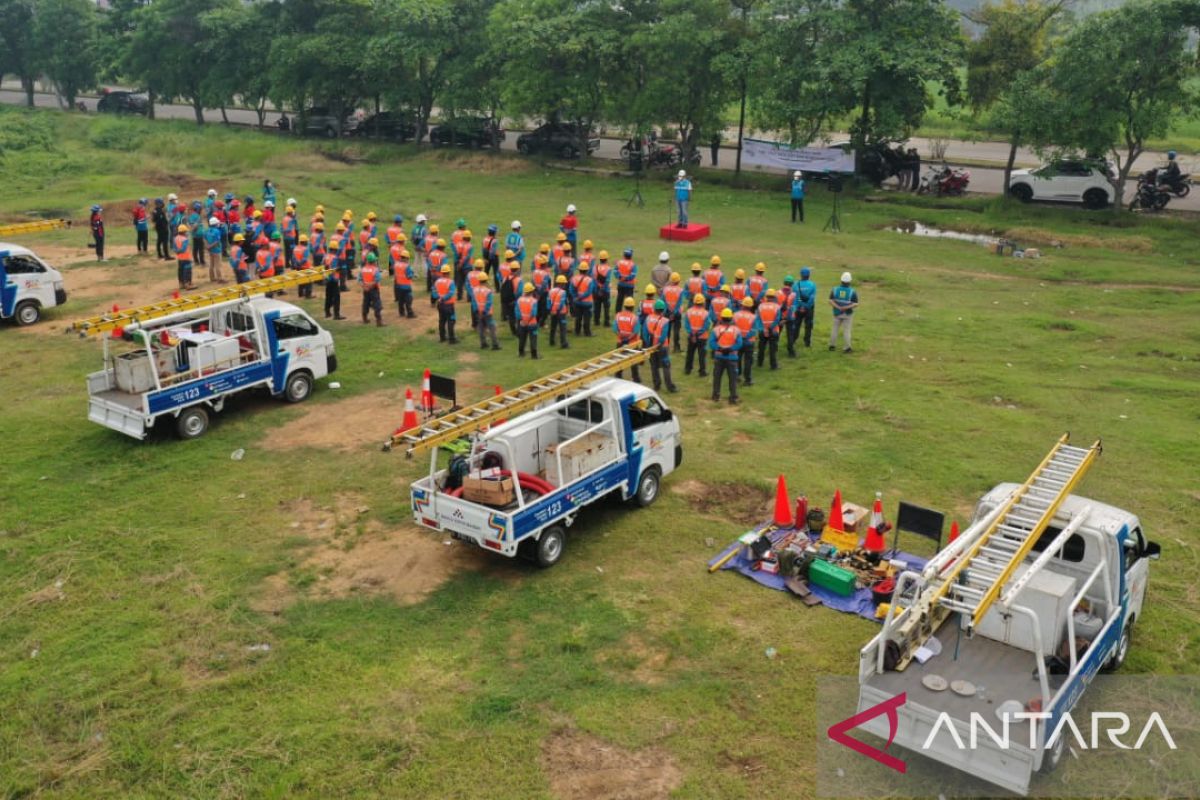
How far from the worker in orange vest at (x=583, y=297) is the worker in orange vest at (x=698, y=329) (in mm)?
2952

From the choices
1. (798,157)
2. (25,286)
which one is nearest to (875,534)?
(25,286)

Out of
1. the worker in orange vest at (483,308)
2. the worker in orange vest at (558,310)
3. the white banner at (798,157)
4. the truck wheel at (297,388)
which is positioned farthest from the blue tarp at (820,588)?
the white banner at (798,157)

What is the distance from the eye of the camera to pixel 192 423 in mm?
16344

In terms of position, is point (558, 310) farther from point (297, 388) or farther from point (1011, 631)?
point (1011, 631)

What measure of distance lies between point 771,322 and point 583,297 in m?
4.31

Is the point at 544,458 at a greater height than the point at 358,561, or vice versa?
the point at 544,458

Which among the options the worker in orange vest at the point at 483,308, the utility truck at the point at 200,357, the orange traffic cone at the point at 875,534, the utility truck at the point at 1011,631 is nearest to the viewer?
the utility truck at the point at 1011,631

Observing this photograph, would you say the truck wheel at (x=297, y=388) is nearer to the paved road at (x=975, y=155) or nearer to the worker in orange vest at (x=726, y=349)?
the worker in orange vest at (x=726, y=349)

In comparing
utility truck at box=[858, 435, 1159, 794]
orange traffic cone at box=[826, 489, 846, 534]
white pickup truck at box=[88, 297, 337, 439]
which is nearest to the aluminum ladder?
utility truck at box=[858, 435, 1159, 794]

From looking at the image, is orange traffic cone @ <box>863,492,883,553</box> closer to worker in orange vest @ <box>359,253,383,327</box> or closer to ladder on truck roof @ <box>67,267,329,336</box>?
ladder on truck roof @ <box>67,267,329,336</box>

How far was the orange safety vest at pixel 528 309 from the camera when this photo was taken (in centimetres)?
1936

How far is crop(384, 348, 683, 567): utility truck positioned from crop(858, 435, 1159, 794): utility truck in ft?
14.3

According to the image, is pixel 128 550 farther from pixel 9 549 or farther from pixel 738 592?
pixel 738 592

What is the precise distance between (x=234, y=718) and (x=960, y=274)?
2199cm
